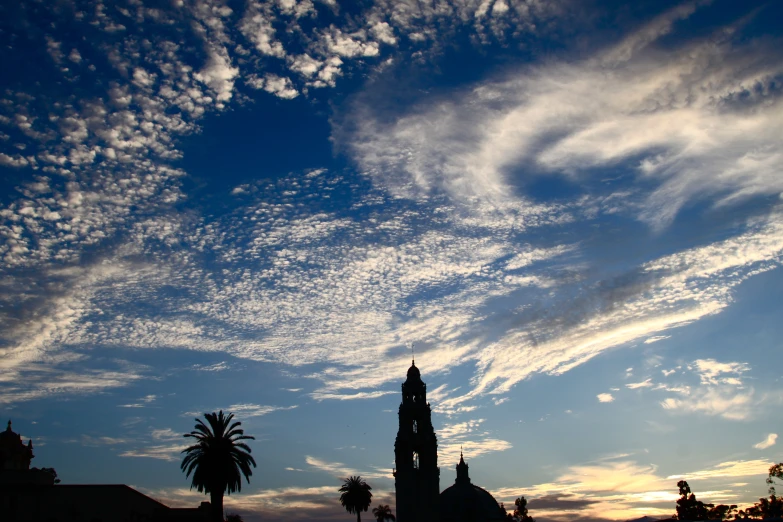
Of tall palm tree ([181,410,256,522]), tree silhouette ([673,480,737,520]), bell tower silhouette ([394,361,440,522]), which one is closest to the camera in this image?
tall palm tree ([181,410,256,522])

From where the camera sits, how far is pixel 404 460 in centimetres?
8338

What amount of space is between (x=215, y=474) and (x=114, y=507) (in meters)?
15.3

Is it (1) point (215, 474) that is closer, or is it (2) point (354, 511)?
(1) point (215, 474)

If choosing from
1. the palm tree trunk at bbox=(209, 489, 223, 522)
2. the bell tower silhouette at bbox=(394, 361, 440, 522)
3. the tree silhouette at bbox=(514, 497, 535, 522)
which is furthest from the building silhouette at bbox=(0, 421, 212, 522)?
the tree silhouette at bbox=(514, 497, 535, 522)

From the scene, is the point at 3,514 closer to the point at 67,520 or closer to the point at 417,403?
the point at 67,520

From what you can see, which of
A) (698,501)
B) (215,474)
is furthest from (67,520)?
(698,501)

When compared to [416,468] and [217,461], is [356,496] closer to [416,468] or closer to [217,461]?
[416,468]

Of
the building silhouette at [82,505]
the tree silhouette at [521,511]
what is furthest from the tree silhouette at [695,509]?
the building silhouette at [82,505]

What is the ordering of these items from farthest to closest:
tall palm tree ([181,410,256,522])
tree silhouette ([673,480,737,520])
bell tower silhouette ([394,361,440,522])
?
tree silhouette ([673,480,737,520]), bell tower silhouette ([394,361,440,522]), tall palm tree ([181,410,256,522])

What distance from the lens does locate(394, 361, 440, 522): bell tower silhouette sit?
82.7 metres

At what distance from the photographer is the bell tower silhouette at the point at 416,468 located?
82688 mm

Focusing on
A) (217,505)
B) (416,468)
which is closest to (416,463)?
(416,468)

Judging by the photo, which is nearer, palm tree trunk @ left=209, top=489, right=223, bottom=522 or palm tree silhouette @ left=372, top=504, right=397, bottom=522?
palm tree trunk @ left=209, top=489, right=223, bottom=522

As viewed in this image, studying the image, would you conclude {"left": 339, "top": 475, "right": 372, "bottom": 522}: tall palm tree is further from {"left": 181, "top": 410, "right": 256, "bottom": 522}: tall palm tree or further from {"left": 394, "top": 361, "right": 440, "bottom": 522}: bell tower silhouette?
{"left": 181, "top": 410, "right": 256, "bottom": 522}: tall palm tree
